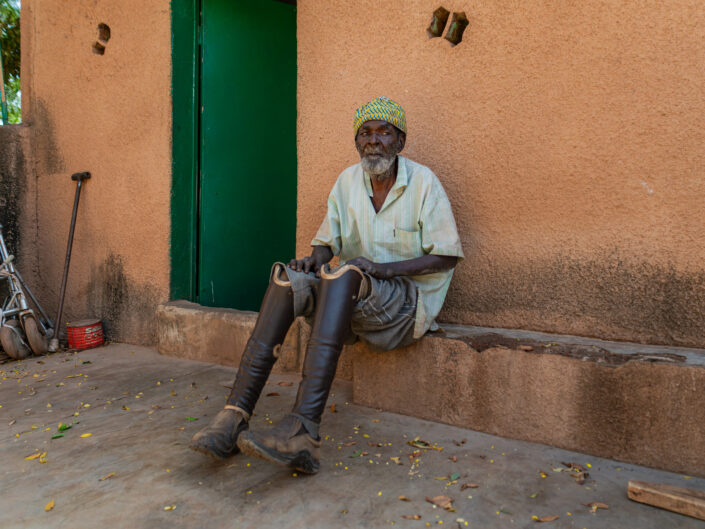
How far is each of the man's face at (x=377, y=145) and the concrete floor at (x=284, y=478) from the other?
123cm

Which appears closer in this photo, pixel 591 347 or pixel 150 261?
pixel 591 347

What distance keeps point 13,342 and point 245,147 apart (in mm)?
2360

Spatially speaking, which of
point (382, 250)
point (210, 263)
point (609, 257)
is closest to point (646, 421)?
point (609, 257)

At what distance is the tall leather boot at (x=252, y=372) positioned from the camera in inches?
74.2

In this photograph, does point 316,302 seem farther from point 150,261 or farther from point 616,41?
point 150,261

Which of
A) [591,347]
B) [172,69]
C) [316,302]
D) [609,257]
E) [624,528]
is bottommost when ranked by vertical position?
[624,528]

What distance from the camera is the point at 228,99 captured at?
166 inches

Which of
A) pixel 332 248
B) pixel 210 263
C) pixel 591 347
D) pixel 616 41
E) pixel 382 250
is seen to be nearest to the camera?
pixel 591 347

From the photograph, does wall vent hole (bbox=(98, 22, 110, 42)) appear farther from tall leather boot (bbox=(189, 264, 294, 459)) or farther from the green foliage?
the green foliage

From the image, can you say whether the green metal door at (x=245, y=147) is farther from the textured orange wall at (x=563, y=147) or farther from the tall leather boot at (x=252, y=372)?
the tall leather boot at (x=252, y=372)

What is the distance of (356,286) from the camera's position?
2.08 metres

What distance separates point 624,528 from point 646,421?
0.53 metres

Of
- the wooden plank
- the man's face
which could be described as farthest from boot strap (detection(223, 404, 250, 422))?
the wooden plank

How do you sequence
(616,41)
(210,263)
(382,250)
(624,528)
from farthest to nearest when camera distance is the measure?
1. (210,263)
2. (382,250)
3. (616,41)
4. (624,528)
